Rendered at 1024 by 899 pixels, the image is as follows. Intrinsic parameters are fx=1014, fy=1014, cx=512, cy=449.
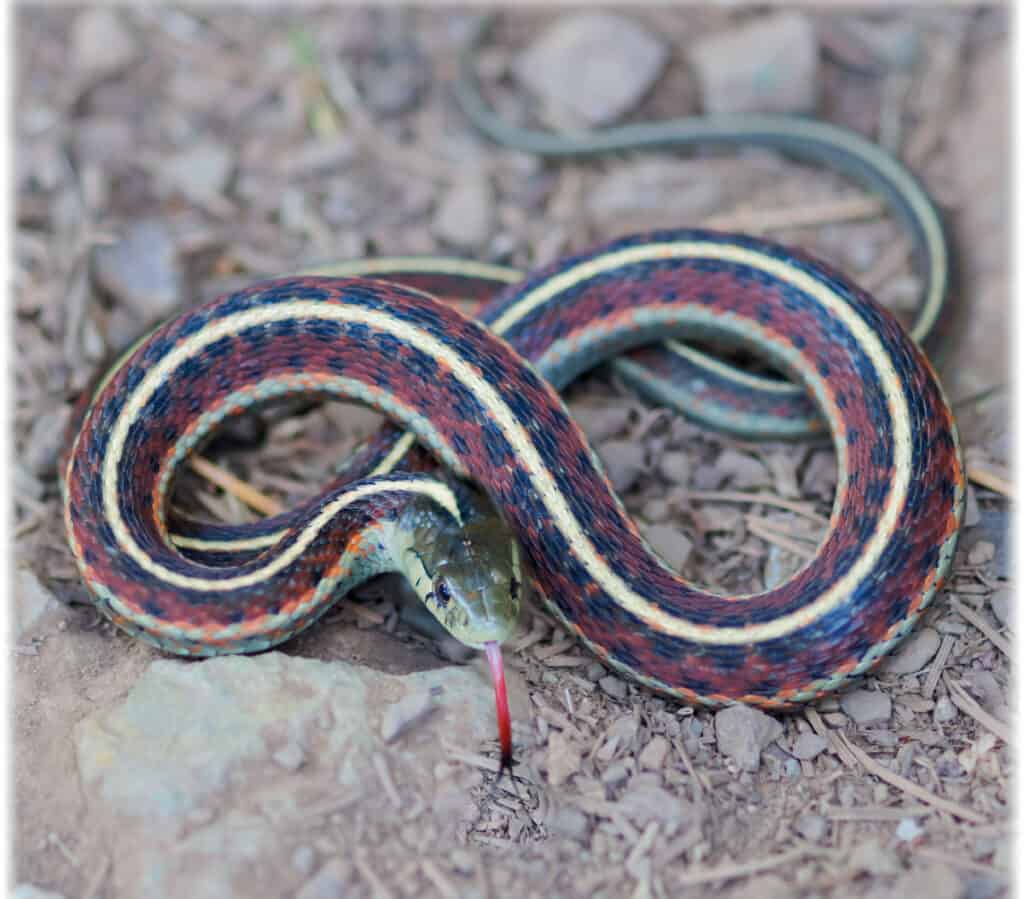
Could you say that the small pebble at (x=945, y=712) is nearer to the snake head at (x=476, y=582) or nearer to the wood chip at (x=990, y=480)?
the wood chip at (x=990, y=480)

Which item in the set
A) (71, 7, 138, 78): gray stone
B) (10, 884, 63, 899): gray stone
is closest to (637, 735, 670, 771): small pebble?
(10, 884, 63, 899): gray stone

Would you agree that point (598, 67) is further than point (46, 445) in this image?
Yes

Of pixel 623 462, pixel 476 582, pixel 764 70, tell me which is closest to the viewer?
pixel 476 582

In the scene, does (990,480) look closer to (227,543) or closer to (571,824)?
(571,824)

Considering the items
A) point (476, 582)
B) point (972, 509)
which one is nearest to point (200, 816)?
point (476, 582)

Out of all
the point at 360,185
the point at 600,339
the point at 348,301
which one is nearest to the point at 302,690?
the point at 348,301

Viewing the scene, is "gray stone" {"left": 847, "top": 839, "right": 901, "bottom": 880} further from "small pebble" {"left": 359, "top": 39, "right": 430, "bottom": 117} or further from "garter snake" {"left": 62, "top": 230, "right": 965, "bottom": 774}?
"small pebble" {"left": 359, "top": 39, "right": 430, "bottom": 117}

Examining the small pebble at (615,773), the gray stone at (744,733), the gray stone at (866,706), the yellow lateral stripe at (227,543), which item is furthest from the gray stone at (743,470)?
the yellow lateral stripe at (227,543)

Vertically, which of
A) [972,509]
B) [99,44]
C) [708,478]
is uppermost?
[99,44]
